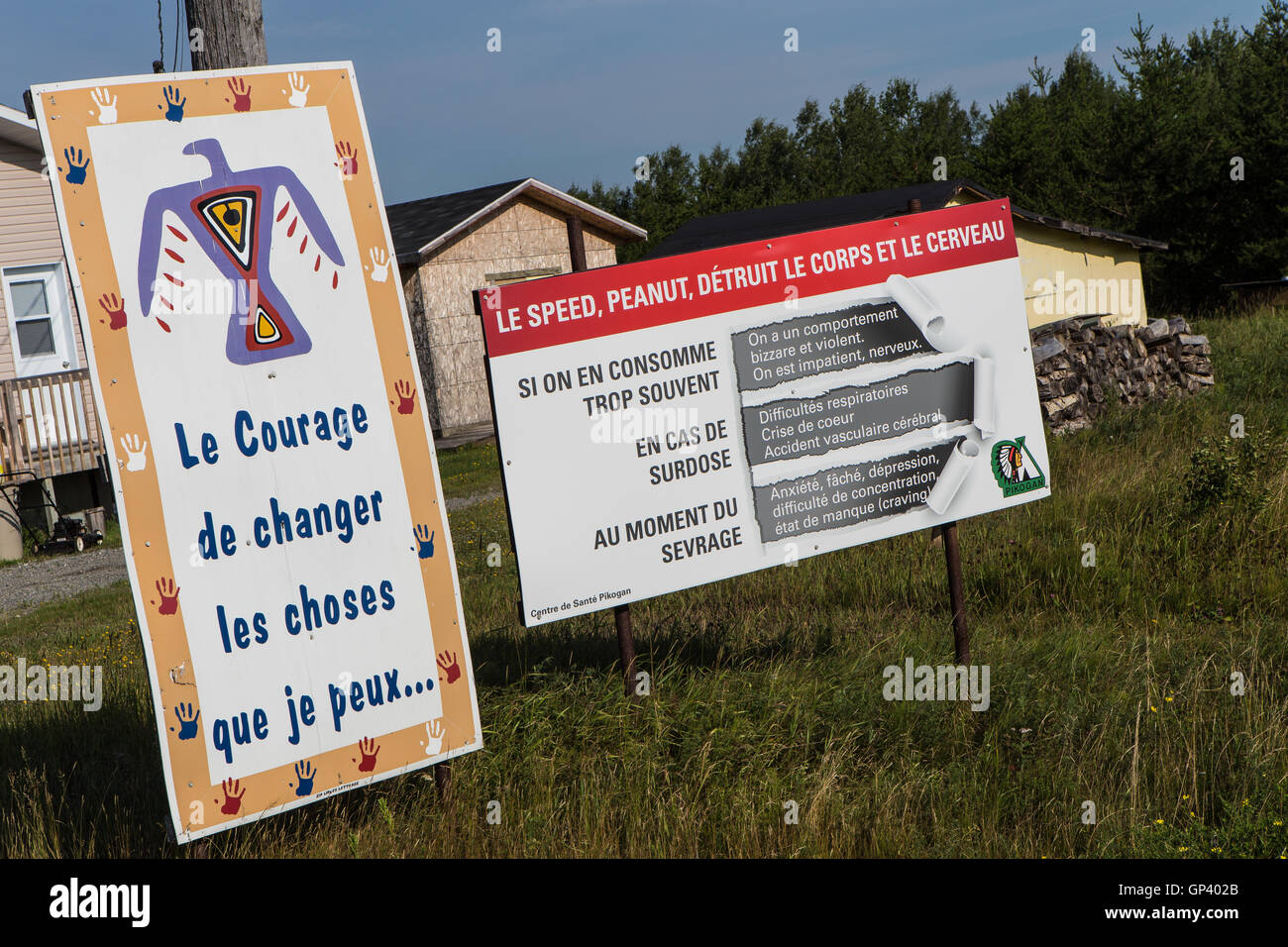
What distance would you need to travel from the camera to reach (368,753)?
3.99 metres

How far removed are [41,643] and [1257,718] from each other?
815 centimetres

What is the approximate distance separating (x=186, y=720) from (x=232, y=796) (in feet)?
1.05

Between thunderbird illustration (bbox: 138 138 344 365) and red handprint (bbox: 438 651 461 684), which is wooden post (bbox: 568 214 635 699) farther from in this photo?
thunderbird illustration (bbox: 138 138 344 365)

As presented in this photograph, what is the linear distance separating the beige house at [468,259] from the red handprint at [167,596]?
56.1 ft

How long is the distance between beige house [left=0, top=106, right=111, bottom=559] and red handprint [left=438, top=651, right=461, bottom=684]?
1216cm

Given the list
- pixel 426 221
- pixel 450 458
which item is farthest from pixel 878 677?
pixel 426 221

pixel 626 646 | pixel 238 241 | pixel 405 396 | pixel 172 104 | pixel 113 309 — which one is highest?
pixel 172 104

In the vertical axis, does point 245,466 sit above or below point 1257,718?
above

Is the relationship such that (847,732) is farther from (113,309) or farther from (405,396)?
(113,309)

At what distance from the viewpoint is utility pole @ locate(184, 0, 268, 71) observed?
4.77m

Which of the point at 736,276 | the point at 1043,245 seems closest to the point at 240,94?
the point at 736,276

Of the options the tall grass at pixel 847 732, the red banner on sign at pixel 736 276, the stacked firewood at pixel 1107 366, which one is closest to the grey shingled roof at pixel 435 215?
the stacked firewood at pixel 1107 366
